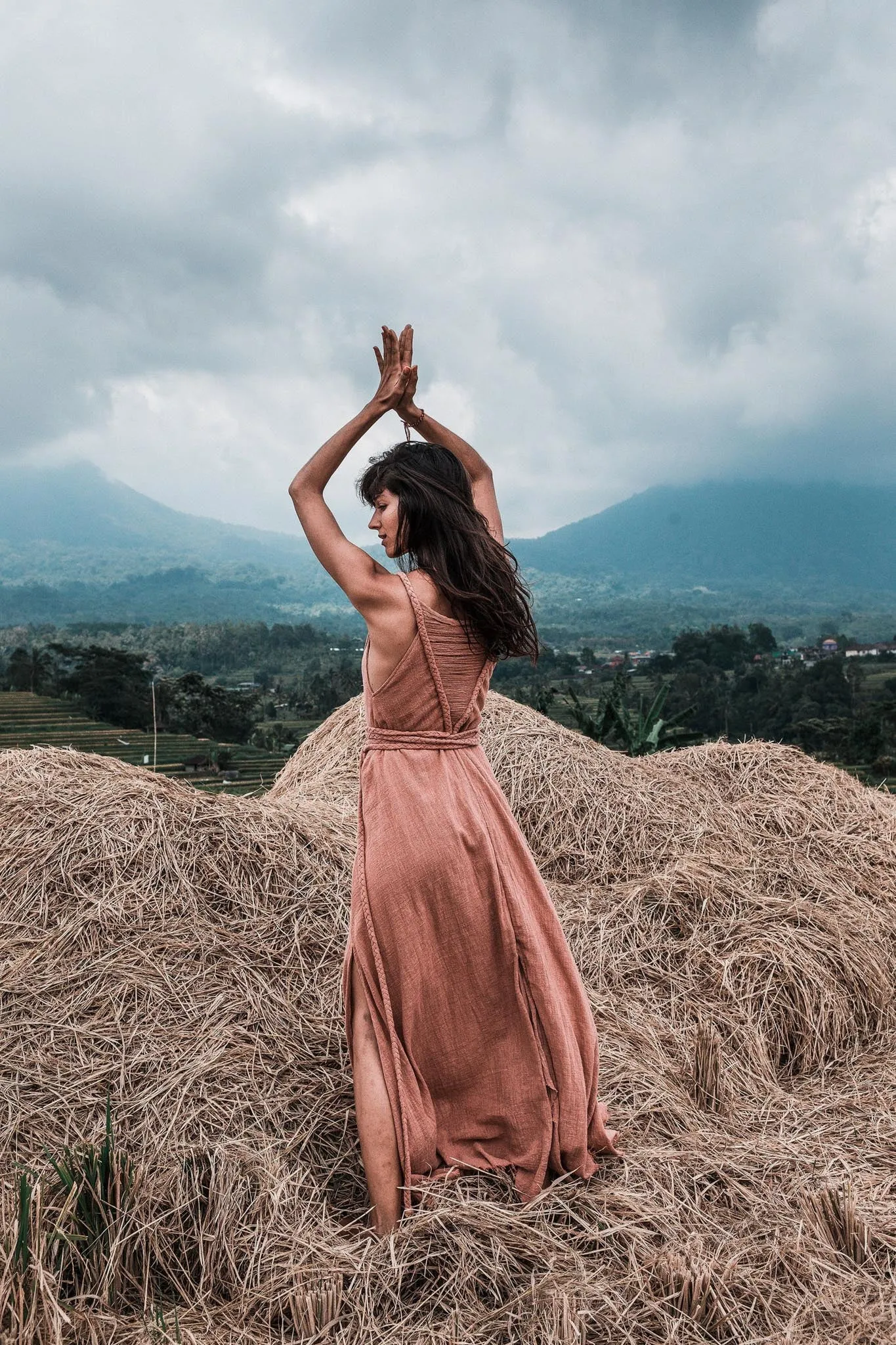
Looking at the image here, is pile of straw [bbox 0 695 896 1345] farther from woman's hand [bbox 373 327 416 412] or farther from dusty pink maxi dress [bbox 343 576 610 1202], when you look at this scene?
woman's hand [bbox 373 327 416 412]

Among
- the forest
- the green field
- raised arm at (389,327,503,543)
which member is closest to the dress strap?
raised arm at (389,327,503,543)

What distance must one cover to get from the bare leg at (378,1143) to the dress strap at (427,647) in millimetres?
772

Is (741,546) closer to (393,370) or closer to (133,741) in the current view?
(133,741)

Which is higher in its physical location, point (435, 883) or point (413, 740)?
point (413, 740)

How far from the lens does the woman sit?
2270 millimetres

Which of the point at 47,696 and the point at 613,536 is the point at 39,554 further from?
the point at 613,536

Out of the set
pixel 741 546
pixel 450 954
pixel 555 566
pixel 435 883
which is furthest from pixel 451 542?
pixel 741 546

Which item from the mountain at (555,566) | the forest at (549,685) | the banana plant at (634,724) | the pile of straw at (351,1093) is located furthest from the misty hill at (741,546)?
the pile of straw at (351,1093)

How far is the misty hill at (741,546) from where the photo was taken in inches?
4289

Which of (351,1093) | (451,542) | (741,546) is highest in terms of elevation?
(741,546)

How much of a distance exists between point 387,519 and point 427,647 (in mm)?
321

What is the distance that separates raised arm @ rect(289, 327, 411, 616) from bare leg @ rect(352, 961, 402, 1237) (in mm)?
1035

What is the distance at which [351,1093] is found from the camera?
282cm

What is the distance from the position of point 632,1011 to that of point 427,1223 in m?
1.64
